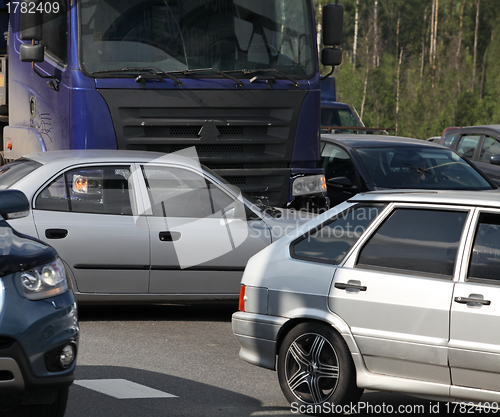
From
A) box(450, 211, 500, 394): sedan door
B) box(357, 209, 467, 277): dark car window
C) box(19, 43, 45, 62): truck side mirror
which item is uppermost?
box(19, 43, 45, 62): truck side mirror

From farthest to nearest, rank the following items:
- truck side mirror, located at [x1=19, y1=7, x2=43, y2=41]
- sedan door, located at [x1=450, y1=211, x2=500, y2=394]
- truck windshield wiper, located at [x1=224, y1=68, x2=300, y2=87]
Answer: truck windshield wiper, located at [x1=224, y1=68, x2=300, y2=87] < truck side mirror, located at [x1=19, y1=7, x2=43, y2=41] < sedan door, located at [x1=450, y1=211, x2=500, y2=394]

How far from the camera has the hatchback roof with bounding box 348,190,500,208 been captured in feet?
15.7

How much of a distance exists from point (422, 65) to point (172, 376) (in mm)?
59472

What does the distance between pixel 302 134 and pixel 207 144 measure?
112 centimetres

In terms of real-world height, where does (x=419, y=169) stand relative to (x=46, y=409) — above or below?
above

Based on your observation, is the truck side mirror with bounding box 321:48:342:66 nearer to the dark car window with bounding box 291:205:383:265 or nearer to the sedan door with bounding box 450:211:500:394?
the dark car window with bounding box 291:205:383:265

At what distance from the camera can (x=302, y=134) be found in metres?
9.66

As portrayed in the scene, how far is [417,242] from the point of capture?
15.9 ft

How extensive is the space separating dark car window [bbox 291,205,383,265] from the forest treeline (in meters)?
34.3

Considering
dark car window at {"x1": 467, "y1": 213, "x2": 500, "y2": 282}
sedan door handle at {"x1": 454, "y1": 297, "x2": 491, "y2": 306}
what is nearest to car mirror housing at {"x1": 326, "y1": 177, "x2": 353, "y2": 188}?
dark car window at {"x1": 467, "y1": 213, "x2": 500, "y2": 282}

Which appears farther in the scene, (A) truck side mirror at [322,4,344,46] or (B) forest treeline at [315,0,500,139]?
(B) forest treeline at [315,0,500,139]

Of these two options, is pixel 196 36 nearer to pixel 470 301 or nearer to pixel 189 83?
pixel 189 83

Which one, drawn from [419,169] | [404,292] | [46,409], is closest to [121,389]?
[46,409]

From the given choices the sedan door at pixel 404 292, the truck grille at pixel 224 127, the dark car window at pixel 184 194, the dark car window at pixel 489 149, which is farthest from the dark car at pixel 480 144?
the sedan door at pixel 404 292
